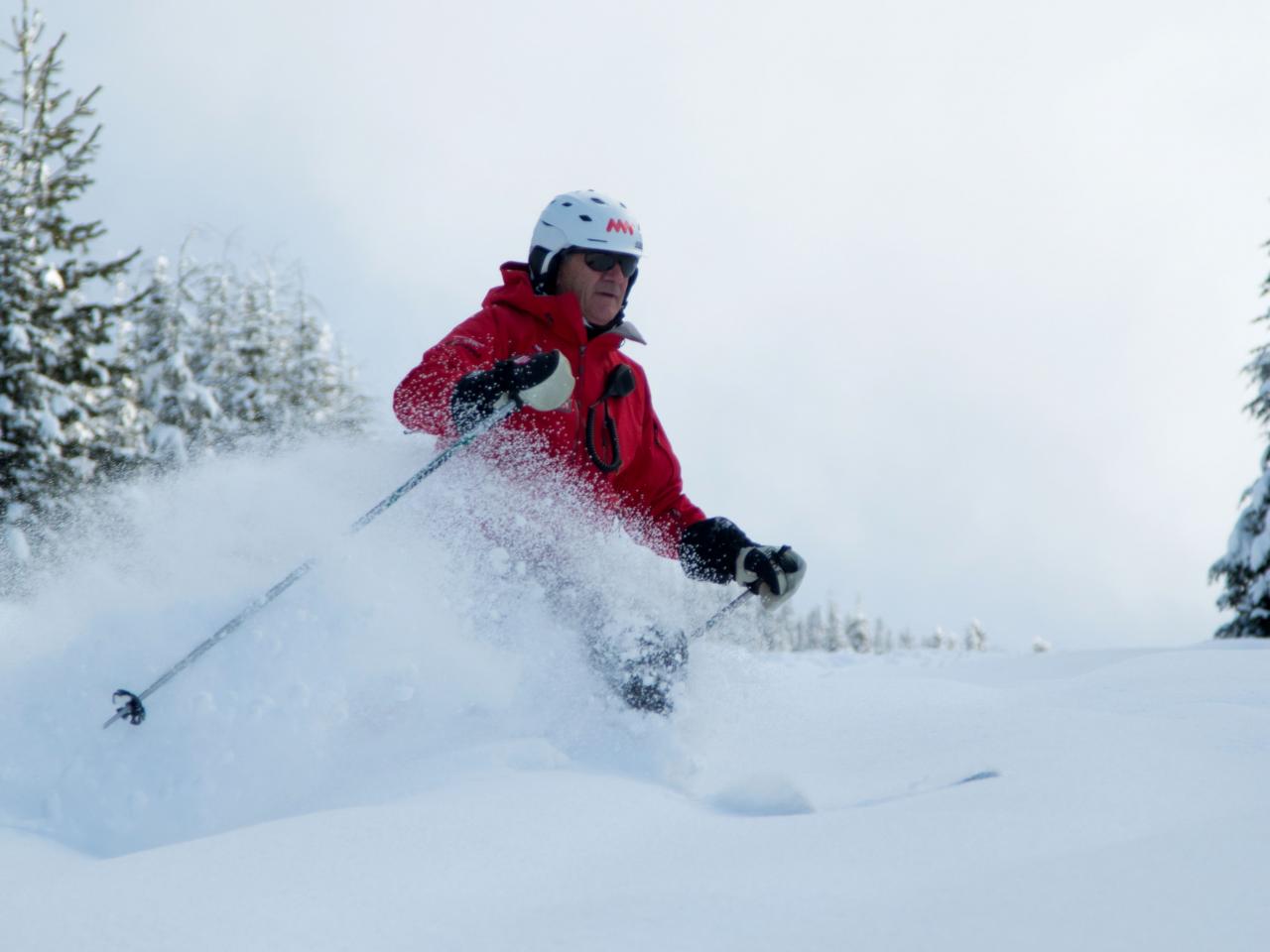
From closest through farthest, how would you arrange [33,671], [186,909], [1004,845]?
[186,909]
[1004,845]
[33,671]

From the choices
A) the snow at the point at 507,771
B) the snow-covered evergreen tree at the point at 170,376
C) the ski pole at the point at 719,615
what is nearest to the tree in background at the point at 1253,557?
the snow at the point at 507,771

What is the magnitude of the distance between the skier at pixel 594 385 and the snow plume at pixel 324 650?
0.23 m

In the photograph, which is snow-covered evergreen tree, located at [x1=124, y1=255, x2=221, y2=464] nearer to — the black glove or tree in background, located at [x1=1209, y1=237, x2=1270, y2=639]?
the black glove

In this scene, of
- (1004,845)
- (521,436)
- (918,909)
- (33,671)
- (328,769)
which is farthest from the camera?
(521,436)

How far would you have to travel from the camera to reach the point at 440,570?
396 cm

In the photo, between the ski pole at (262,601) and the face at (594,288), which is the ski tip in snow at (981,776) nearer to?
the ski pole at (262,601)

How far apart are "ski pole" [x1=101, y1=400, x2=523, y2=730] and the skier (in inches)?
7.7

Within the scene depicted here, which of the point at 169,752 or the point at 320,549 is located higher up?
the point at 320,549

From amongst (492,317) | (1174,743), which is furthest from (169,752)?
(1174,743)

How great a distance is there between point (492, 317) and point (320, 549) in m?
1.35

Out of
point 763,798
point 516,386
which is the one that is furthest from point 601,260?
point 763,798

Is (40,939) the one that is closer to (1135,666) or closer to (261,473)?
(261,473)

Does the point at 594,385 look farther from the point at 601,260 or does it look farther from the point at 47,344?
the point at 47,344

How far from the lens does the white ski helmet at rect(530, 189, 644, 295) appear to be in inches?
179
